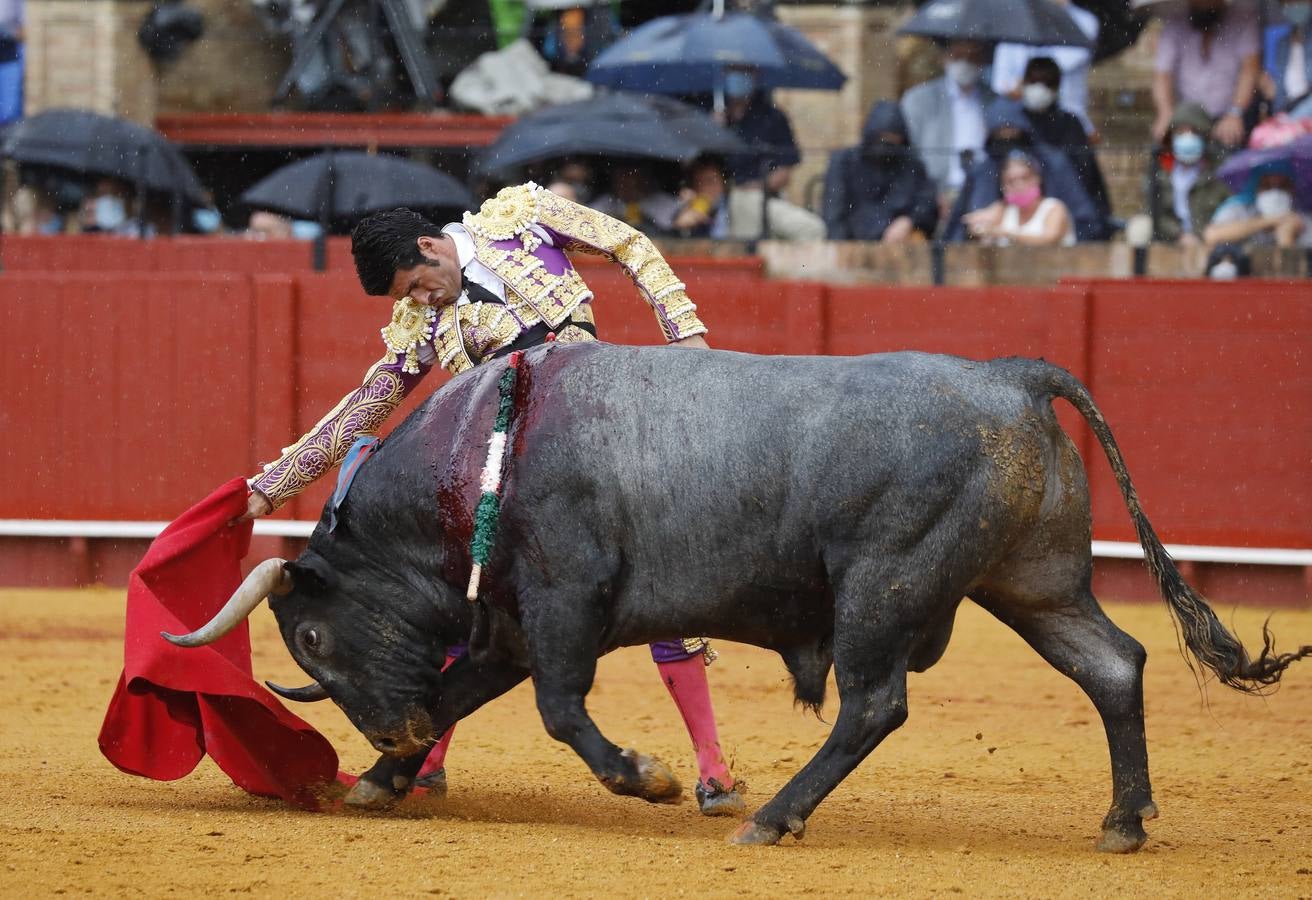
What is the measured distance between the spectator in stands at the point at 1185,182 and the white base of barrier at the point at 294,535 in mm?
1552

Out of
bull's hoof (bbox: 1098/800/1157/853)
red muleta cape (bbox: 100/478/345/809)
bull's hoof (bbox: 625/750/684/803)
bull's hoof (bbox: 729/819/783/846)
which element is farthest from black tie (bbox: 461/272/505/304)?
bull's hoof (bbox: 1098/800/1157/853)

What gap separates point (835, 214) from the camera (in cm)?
966

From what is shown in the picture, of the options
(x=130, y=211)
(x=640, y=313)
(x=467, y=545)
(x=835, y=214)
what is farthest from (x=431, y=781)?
Answer: (x=130, y=211)

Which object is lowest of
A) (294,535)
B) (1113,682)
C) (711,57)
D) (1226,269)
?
(294,535)

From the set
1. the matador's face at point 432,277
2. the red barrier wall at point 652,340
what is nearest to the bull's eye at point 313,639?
the matador's face at point 432,277

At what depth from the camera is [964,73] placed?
9.88m

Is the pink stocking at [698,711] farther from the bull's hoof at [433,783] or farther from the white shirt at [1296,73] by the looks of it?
the white shirt at [1296,73]

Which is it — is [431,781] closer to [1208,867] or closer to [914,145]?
[1208,867]

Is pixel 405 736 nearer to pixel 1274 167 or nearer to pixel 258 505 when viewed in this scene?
pixel 258 505

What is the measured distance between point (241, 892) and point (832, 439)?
1352mm

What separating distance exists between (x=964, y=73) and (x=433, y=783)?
620cm

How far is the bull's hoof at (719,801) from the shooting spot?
14.5 feet

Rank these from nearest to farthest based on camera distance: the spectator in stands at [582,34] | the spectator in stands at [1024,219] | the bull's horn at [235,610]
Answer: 1. the bull's horn at [235,610]
2. the spectator in stands at [1024,219]
3. the spectator in stands at [582,34]

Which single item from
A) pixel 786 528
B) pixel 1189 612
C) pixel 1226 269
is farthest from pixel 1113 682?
pixel 1226 269
